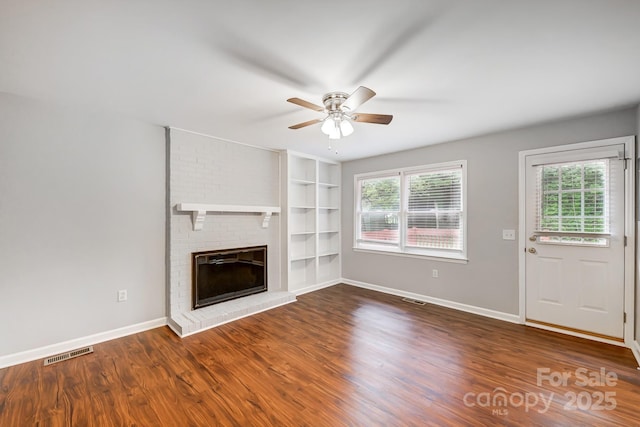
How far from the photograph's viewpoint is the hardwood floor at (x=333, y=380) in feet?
5.98

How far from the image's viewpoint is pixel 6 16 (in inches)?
57.8

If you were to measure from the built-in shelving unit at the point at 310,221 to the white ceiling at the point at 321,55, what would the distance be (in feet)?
6.68

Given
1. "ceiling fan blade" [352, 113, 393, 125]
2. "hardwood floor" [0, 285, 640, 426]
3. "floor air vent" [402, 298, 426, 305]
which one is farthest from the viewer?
"floor air vent" [402, 298, 426, 305]

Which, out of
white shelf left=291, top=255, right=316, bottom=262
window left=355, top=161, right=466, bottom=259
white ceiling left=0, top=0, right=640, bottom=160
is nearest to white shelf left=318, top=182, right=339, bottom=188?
window left=355, top=161, right=466, bottom=259

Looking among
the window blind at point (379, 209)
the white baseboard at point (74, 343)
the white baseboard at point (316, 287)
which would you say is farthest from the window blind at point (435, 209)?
the white baseboard at point (74, 343)

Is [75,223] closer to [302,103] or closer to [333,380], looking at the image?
[302,103]

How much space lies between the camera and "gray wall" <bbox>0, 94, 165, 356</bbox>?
2438 millimetres

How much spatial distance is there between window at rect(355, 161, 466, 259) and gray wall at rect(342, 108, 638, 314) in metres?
0.16

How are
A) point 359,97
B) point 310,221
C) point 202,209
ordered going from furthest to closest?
1. point 310,221
2. point 202,209
3. point 359,97

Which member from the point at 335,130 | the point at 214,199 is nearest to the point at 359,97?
the point at 335,130

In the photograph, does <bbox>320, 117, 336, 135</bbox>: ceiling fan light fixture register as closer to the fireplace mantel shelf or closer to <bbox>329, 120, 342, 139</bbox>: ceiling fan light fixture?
<bbox>329, 120, 342, 139</bbox>: ceiling fan light fixture

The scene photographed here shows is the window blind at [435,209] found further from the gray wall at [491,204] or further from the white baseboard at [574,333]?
the white baseboard at [574,333]

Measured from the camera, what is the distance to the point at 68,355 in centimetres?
257

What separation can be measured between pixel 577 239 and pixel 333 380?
3.07 metres
